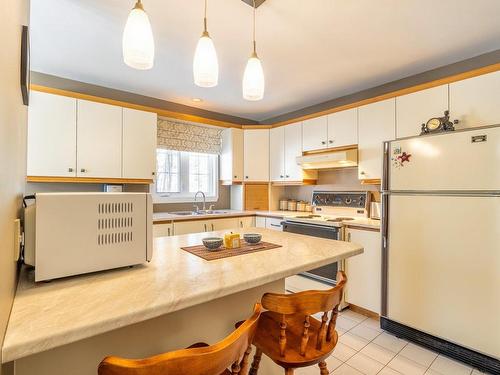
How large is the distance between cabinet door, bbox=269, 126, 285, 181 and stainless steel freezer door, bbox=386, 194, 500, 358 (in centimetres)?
173

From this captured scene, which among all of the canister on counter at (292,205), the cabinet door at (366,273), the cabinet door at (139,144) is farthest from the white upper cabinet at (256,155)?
the cabinet door at (366,273)

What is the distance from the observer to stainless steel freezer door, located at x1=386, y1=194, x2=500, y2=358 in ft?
5.67

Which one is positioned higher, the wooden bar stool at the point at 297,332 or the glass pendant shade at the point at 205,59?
the glass pendant shade at the point at 205,59

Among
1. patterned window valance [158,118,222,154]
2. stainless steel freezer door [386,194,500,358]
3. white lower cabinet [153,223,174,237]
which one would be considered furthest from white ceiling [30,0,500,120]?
white lower cabinet [153,223,174,237]

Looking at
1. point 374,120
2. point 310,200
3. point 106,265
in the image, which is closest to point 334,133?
point 374,120

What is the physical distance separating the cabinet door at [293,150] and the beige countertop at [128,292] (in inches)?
91.3

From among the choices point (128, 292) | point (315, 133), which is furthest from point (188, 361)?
point (315, 133)

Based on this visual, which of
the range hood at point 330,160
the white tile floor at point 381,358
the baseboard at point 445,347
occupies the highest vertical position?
the range hood at point 330,160

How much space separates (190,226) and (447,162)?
2.51 meters

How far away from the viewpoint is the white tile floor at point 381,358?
1777 millimetres

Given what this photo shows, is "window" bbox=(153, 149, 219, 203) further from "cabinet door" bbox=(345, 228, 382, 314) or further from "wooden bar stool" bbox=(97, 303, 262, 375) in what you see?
"wooden bar stool" bbox=(97, 303, 262, 375)

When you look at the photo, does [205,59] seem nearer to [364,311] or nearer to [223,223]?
[223,223]

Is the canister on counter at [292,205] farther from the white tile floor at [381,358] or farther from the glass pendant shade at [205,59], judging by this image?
the glass pendant shade at [205,59]

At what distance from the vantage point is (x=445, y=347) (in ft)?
6.27
